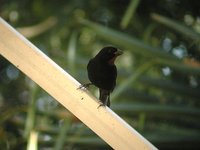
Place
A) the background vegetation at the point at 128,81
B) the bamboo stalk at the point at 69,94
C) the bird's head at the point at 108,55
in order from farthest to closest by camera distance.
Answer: the background vegetation at the point at 128,81, the bird's head at the point at 108,55, the bamboo stalk at the point at 69,94

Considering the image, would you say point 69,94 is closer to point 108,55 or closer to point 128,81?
point 108,55

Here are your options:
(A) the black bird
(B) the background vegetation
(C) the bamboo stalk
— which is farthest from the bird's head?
(C) the bamboo stalk

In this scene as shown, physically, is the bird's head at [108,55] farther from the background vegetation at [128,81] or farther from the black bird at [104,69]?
the background vegetation at [128,81]

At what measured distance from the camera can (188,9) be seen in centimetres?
315

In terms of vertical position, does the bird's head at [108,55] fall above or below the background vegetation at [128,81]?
above

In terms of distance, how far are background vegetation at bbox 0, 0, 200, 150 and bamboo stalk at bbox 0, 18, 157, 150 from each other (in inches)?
37.0

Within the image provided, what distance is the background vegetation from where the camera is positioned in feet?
8.23

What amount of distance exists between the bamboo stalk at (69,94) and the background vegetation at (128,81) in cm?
94

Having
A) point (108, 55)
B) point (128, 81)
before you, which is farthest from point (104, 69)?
point (128, 81)

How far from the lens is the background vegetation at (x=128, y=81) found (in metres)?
2.51

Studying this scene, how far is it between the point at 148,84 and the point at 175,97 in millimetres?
286

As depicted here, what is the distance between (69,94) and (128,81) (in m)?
1.11

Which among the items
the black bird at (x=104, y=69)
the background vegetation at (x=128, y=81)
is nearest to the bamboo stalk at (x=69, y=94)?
the black bird at (x=104, y=69)

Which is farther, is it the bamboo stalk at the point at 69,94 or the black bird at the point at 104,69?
the black bird at the point at 104,69
